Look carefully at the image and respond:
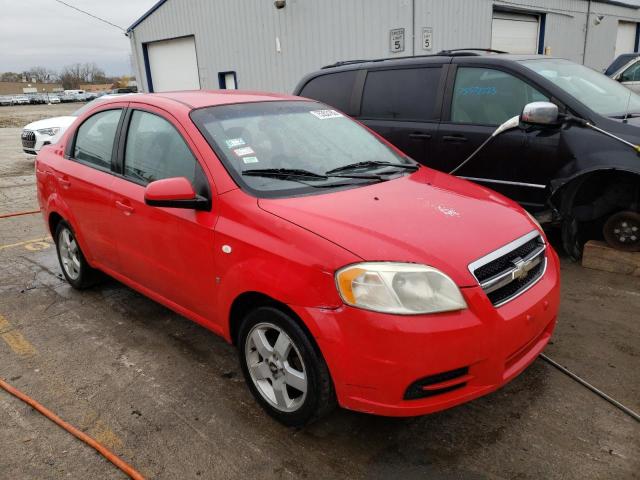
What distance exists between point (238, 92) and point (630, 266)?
3444 millimetres

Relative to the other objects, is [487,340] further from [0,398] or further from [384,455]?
[0,398]

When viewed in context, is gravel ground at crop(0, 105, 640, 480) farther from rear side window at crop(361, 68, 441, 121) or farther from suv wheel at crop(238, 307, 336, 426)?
rear side window at crop(361, 68, 441, 121)

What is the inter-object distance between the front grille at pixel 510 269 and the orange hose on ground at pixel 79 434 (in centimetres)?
176

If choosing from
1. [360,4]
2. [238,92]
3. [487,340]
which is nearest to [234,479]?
[487,340]

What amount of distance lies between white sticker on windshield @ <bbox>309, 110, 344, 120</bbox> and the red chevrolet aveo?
16mm

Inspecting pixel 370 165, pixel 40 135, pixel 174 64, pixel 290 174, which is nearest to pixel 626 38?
pixel 174 64

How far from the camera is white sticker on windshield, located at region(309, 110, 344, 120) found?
11.5 ft

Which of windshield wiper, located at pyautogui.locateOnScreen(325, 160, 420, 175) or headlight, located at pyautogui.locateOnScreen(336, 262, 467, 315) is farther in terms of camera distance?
windshield wiper, located at pyautogui.locateOnScreen(325, 160, 420, 175)

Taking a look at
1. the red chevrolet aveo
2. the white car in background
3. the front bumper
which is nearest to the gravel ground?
the red chevrolet aveo

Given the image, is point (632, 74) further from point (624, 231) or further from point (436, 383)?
point (436, 383)

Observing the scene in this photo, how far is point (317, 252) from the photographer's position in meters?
2.21

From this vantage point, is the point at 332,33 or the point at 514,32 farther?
the point at 514,32

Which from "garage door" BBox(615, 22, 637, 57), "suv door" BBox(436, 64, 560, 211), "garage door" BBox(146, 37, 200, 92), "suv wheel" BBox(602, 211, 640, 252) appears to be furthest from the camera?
"garage door" BBox(615, 22, 637, 57)

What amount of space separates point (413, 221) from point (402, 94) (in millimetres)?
3093
